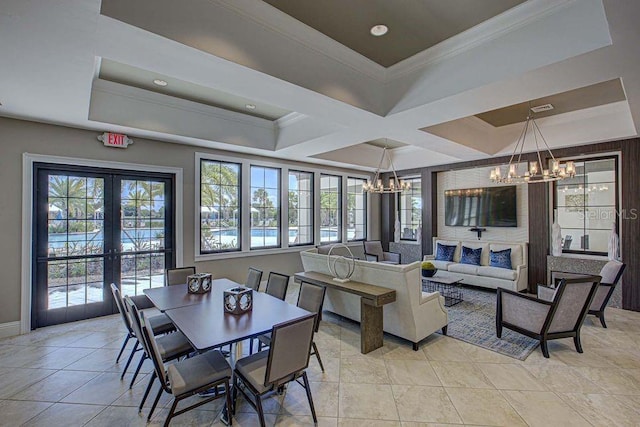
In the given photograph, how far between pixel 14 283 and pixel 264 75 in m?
4.33

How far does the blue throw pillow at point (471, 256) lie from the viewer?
20.7 ft

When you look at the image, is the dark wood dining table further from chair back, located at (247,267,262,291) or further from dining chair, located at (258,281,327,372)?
chair back, located at (247,267,262,291)

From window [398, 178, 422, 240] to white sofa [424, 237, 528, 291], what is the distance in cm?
175

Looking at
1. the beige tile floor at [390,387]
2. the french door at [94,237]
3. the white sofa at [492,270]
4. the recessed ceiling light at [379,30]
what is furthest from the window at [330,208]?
the recessed ceiling light at [379,30]

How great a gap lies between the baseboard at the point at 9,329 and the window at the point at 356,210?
260 inches

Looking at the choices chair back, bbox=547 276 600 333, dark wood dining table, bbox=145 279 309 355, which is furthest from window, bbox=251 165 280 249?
chair back, bbox=547 276 600 333

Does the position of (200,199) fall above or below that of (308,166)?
below

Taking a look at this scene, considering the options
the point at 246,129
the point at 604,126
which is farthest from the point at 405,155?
the point at 246,129

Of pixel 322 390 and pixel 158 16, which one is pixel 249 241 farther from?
pixel 158 16

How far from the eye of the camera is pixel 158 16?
84.0 inches

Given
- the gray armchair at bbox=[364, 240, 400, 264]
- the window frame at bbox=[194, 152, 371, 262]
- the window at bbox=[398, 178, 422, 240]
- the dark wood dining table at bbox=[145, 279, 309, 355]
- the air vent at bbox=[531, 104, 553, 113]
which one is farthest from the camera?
the window at bbox=[398, 178, 422, 240]

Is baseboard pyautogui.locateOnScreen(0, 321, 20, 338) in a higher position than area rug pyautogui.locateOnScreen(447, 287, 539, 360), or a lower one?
higher

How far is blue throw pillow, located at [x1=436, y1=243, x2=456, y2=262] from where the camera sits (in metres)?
6.83

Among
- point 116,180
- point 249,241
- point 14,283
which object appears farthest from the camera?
point 249,241
